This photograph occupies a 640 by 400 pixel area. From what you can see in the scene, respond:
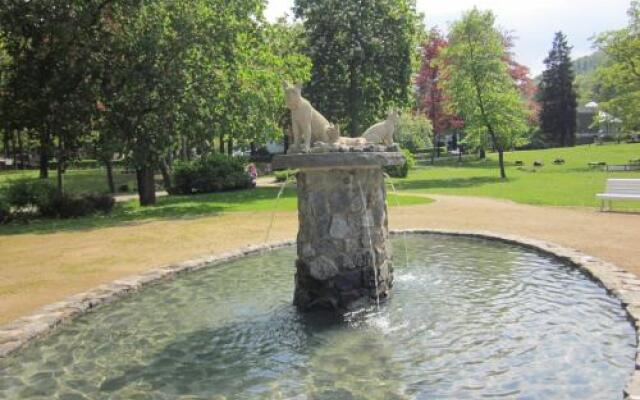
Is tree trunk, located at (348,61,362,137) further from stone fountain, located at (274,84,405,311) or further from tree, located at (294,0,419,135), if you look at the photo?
stone fountain, located at (274,84,405,311)

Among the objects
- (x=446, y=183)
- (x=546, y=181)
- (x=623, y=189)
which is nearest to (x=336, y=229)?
(x=623, y=189)

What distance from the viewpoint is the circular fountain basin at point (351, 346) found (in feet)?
17.2

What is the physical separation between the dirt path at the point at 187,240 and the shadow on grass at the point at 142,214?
3.54ft

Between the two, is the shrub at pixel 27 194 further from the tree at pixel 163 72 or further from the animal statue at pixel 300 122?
the animal statue at pixel 300 122

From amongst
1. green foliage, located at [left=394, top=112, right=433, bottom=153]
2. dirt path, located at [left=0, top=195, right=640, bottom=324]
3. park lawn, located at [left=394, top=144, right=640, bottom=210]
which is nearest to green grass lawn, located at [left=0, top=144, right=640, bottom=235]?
park lawn, located at [left=394, top=144, right=640, bottom=210]

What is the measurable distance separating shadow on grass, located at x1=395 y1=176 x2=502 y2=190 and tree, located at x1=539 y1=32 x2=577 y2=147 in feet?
114

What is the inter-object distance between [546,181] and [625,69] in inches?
466

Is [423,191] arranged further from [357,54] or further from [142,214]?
[142,214]

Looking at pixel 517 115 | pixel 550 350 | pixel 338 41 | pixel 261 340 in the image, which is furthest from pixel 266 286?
pixel 517 115

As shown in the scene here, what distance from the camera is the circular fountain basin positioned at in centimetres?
523

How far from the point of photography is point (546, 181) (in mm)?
28141

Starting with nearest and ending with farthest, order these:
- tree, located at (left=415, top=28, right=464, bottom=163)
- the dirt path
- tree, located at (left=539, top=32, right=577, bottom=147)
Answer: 1. the dirt path
2. tree, located at (left=415, top=28, right=464, bottom=163)
3. tree, located at (left=539, top=32, right=577, bottom=147)

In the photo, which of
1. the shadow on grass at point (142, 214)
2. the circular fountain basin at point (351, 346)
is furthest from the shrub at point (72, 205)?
the circular fountain basin at point (351, 346)

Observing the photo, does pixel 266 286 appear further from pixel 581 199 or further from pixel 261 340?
pixel 581 199
